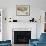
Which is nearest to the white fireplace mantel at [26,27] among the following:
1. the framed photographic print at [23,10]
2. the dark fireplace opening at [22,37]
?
the dark fireplace opening at [22,37]

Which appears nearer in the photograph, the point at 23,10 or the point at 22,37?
the point at 23,10

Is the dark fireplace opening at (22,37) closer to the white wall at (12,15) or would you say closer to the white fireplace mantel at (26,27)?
the white fireplace mantel at (26,27)

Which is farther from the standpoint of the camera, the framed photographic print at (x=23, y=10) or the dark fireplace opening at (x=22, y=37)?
the dark fireplace opening at (x=22, y=37)

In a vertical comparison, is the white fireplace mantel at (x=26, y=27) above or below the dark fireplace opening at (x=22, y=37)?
above

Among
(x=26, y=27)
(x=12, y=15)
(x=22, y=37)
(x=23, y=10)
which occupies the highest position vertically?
(x=23, y=10)

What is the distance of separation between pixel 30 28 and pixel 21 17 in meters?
0.85

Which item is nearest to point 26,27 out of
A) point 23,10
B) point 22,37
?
point 22,37

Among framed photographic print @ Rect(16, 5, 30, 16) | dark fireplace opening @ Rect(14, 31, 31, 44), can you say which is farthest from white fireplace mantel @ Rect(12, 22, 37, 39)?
framed photographic print @ Rect(16, 5, 30, 16)

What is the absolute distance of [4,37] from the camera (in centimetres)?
859

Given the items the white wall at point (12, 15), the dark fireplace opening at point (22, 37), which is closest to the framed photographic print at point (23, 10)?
the white wall at point (12, 15)

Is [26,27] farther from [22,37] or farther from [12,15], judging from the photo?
[12,15]

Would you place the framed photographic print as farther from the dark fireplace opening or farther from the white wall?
the dark fireplace opening

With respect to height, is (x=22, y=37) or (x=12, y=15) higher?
(x=12, y=15)

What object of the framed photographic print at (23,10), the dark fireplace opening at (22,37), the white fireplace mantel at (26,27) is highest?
the framed photographic print at (23,10)
